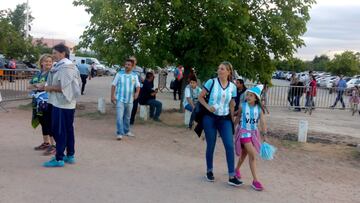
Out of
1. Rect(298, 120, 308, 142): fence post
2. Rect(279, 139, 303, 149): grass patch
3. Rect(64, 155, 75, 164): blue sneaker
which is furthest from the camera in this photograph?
Rect(298, 120, 308, 142): fence post

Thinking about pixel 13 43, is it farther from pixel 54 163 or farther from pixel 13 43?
pixel 54 163

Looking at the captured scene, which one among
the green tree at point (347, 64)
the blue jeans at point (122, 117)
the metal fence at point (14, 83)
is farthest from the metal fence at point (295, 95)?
the green tree at point (347, 64)

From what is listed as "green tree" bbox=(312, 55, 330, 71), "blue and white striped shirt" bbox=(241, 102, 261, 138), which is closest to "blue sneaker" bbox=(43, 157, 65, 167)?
"blue and white striped shirt" bbox=(241, 102, 261, 138)

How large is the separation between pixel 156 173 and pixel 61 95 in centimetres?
189

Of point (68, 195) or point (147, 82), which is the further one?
point (147, 82)

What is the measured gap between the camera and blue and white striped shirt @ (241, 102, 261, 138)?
20.4 feet

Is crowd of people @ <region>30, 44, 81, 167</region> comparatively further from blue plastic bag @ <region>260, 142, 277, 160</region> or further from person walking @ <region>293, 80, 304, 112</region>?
person walking @ <region>293, 80, 304, 112</region>

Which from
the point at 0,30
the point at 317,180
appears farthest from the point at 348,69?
the point at 317,180

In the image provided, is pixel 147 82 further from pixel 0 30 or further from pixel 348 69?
pixel 348 69

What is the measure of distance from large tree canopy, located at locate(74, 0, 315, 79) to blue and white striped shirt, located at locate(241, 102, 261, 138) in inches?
219

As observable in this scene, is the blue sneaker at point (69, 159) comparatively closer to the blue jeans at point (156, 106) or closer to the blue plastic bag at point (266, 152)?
the blue plastic bag at point (266, 152)

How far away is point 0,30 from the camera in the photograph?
2456 cm

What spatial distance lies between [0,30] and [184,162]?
20.4m

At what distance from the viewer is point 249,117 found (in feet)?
20.5
